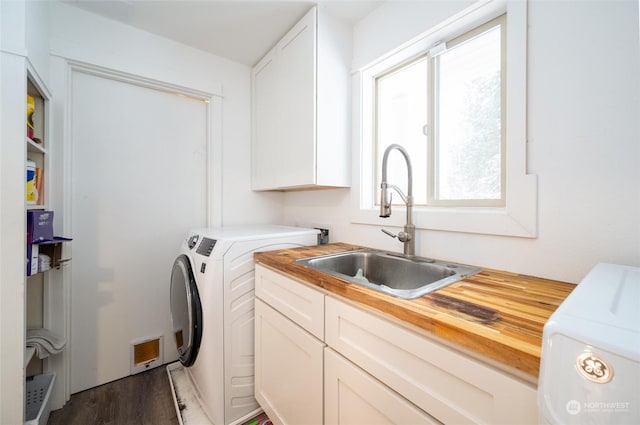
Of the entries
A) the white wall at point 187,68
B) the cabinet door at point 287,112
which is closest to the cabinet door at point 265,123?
the cabinet door at point 287,112

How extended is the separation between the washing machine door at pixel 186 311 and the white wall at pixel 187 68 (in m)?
0.68

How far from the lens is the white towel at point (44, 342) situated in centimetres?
136

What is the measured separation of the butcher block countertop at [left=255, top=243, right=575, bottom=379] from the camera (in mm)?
511

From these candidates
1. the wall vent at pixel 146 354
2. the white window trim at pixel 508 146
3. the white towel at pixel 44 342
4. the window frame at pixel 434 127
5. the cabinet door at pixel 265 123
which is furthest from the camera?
the cabinet door at pixel 265 123

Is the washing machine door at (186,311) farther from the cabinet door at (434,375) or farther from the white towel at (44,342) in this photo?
the cabinet door at (434,375)

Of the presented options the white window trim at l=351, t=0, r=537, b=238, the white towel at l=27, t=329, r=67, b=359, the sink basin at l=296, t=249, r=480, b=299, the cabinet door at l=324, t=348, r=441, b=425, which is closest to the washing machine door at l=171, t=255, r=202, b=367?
the white towel at l=27, t=329, r=67, b=359

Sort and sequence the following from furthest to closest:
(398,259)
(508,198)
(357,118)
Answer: (357,118) → (398,259) → (508,198)

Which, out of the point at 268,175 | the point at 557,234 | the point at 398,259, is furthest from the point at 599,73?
the point at 268,175

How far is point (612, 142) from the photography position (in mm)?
824

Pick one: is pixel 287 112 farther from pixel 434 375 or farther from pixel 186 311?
pixel 434 375

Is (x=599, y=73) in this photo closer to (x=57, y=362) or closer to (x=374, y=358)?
(x=374, y=358)

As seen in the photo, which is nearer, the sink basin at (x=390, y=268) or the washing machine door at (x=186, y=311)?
the sink basin at (x=390, y=268)

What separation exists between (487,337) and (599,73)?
0.98m

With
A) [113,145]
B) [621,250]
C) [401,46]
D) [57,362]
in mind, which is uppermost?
[401,46]
